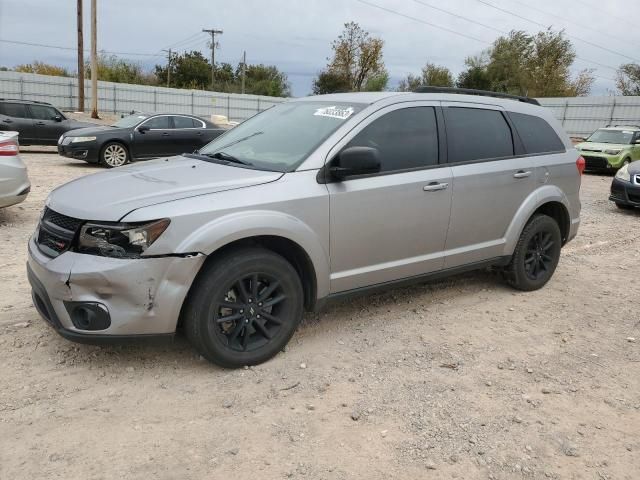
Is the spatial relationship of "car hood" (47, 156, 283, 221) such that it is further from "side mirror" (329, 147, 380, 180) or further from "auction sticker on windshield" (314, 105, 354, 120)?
"auction sticker on windshield" (314, 105, 354, 120)

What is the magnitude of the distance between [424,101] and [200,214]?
84.1 inches

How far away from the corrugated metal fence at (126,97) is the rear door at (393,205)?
25970 mm

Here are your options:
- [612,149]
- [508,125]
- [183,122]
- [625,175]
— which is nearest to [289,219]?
[508,125]

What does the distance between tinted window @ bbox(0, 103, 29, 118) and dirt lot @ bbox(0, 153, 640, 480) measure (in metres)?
12.9

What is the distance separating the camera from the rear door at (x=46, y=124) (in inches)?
623

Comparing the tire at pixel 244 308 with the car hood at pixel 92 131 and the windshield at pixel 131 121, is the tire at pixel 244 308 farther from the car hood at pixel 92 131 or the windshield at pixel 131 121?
the windshield at pixel 131 121

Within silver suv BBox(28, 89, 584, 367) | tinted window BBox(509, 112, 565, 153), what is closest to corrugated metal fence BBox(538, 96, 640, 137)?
tinted window BBox(509, 112, 565, 153)

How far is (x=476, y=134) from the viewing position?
4684 millimetres

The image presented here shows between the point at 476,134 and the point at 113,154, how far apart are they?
10.9 metres

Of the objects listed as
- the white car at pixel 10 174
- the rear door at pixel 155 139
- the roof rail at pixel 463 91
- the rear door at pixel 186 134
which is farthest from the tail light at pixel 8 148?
the rear door at pixel 186 134

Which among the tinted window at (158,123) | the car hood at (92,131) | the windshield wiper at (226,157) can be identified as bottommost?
the car hood at (92,131)

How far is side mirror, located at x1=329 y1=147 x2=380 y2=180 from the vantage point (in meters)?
3.61

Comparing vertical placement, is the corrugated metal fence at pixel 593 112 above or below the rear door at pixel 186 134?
above

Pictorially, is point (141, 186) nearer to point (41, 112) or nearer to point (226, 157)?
point (226, 157)
